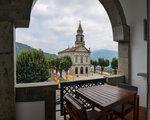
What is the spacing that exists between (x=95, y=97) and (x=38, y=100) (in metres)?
0.91

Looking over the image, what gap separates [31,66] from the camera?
26.4 m

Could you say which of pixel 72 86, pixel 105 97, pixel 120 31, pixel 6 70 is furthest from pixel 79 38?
pixel 105 97

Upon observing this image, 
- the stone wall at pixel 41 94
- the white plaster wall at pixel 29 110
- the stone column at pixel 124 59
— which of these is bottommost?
the white plaster wall at pixel 29 110

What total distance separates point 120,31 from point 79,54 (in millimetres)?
34471

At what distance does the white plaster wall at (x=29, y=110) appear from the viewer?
10.1 ft

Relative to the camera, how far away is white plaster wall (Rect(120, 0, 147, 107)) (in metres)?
4.40

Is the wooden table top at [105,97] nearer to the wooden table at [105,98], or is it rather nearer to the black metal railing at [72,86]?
the wooden table at [105,98]

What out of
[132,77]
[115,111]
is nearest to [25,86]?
[115,111]

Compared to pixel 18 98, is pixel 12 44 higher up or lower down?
higher up

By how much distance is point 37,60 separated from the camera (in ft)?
90.1

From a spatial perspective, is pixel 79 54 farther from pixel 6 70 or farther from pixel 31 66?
pixel 6 70

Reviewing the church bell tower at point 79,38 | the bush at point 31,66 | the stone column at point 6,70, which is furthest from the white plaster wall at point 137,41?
the church bell tower at point 79,38

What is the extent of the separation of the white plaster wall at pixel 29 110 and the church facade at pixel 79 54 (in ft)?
113

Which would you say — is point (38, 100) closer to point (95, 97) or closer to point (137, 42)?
point (95, 97)
